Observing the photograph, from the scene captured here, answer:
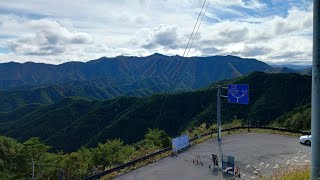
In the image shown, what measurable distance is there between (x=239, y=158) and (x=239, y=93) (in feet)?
19.9

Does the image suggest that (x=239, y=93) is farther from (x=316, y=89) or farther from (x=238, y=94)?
(x=316, y=89)

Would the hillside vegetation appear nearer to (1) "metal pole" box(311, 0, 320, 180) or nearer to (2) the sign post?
(2) the sign post

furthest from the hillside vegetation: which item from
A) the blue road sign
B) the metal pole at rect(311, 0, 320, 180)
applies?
the metal pole at rect(311, 0, 320, 180)

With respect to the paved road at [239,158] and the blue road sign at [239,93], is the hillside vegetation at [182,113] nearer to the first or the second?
the paved road at [239,158]

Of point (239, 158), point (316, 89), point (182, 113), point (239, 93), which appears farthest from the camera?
point (182, 113)

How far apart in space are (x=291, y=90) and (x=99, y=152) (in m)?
121

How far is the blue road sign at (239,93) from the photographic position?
25.1 metres

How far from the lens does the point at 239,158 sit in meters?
21.4

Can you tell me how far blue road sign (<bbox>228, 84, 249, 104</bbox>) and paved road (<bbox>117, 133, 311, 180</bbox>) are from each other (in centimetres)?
355

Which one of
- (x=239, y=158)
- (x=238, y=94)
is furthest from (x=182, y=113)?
(x=239, y=158)

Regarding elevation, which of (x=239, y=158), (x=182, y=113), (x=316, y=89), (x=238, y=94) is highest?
(x=316, y=89)

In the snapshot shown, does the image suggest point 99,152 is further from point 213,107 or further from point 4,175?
point 213,107

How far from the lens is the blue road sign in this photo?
25125 mm

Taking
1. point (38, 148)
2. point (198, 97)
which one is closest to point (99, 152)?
point (38, 148)
